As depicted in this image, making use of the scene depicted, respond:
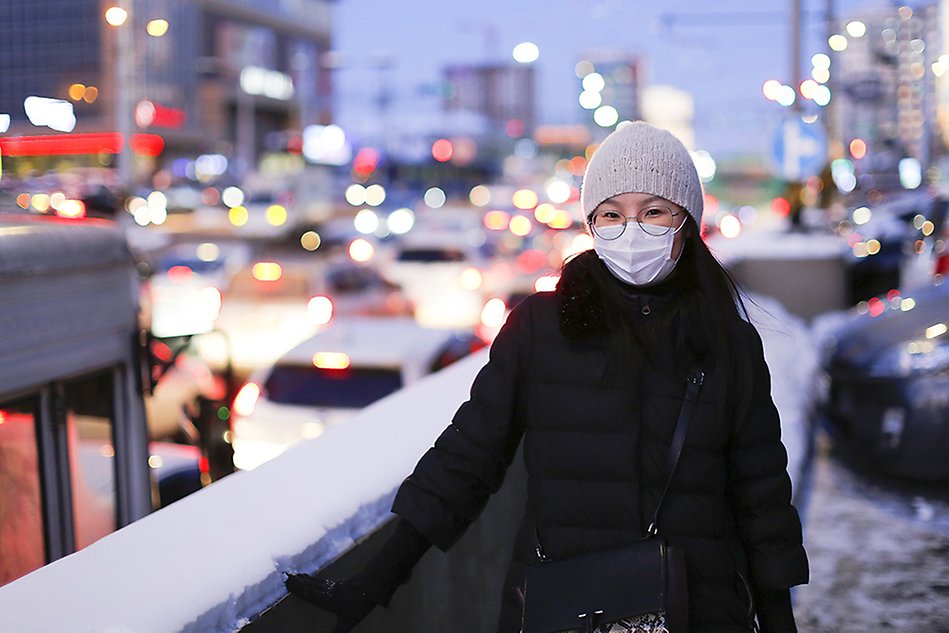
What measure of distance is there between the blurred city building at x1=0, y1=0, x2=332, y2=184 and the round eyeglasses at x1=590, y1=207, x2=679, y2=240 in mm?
5283

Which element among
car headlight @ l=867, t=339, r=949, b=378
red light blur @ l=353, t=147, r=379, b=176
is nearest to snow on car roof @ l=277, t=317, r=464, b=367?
car headlight @ l=867, t=339, r=949, b=378

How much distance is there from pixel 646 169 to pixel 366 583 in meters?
1.08

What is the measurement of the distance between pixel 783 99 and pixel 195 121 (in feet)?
244

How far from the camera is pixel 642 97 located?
3312 inches

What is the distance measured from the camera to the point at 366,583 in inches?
93.7

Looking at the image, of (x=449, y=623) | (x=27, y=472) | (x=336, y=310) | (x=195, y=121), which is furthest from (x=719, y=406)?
(x=195, y=121)

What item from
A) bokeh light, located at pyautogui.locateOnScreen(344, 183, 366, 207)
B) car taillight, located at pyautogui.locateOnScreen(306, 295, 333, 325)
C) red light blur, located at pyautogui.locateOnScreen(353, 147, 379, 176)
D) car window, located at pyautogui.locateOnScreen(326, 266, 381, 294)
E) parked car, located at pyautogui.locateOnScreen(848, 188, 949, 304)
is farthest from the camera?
red light blur, located at pyautogui.locateOnScreen(353, 147, 379, 176)

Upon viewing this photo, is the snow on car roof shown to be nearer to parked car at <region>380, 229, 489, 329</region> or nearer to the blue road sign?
parked car at <region>380, 229, 489, 329</region>

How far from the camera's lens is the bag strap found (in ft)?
7.69

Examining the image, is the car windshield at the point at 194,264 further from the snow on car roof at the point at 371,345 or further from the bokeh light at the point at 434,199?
the bokeh light at the point at 434,199

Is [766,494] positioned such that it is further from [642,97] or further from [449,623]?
[642,97]

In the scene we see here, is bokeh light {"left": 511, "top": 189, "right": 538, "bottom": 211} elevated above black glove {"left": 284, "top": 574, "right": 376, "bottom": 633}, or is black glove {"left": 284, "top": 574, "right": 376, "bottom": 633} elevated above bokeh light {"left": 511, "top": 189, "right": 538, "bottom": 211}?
black glove {"left": 284, "top": 574, "right": 376, "bottom": 633}

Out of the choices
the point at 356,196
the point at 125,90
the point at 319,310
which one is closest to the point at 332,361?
the point at 319,310

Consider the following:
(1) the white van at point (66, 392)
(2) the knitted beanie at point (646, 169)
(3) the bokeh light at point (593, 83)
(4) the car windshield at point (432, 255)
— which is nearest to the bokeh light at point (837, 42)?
(4) the car windshield at point (432, 255)
